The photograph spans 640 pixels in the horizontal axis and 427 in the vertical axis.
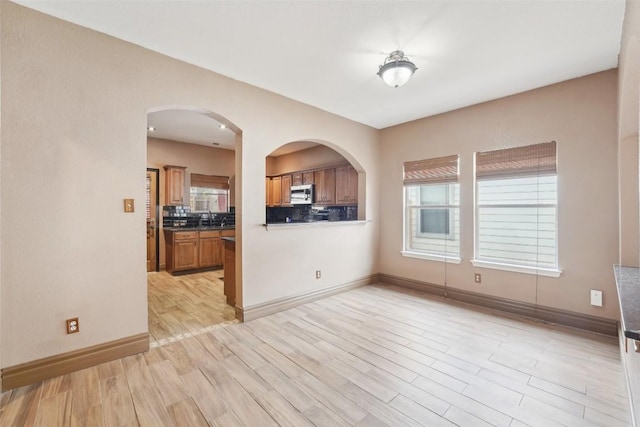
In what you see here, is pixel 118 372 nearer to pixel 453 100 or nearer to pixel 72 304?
pixel 72 304

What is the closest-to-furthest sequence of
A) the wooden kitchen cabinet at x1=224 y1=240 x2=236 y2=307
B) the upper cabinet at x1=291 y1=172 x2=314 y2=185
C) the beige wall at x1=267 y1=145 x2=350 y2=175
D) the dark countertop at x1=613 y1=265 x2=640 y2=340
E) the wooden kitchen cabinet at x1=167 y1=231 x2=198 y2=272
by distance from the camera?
1. the dark countertop at x1=613 y1=265 x2=640 y2=340
2. the wooden kitchen cabinet at x1=224 y1=240 x2=236 y2=307
3. the wooden kitchen cabinet at x1=167 y1=231 x2=198 y2=272
4. the beige wall at x1=267 y1=145 x2=350 y2=175
5. the upper cabinet at x1=291 y1=172 x2=314 y2=185

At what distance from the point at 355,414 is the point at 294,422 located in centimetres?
39

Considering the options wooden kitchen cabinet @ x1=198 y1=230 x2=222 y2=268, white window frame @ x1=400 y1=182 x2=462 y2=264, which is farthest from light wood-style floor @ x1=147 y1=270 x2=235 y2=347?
white window frame @ x1=400 y1=182 x2=462 y2=264

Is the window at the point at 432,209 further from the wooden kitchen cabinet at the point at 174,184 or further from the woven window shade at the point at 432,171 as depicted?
the wooden kitchen cabinet at the point at 174,184

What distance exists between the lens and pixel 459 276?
12.9 ft

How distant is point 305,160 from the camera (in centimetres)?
670

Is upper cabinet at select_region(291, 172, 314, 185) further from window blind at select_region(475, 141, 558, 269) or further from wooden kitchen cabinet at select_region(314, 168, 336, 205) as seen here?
window blind at select_region(475, 141, 558, 269)

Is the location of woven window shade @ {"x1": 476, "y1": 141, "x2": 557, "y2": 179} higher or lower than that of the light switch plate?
higher

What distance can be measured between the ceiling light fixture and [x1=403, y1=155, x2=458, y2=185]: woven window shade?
1867mm

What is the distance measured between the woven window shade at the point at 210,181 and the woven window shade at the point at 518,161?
18.1ft

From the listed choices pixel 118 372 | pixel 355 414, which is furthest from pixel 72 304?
pixel 355 414

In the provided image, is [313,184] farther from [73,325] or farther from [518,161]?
[73,325]

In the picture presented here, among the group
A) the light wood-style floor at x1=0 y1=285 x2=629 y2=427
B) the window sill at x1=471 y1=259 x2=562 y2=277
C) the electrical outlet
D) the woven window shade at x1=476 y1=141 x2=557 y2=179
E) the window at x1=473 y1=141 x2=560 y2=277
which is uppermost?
the woven window shade at x1=476 y1=141 x2=557 y2=179

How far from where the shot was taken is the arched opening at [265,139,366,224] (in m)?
5.32
